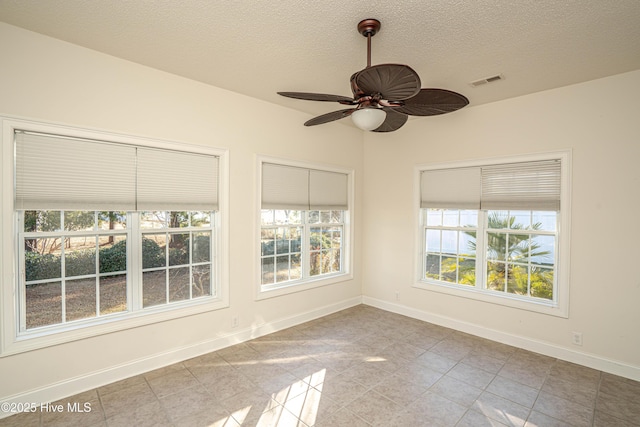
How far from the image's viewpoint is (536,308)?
3.48m

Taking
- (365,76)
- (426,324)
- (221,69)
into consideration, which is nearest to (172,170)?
(221,69)

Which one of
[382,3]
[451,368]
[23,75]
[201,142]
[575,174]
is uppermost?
[382,3]

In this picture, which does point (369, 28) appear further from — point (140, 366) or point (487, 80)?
point (140, 366)

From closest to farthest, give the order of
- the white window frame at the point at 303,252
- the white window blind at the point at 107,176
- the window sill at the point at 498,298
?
the white window blind at the point at 107,176 → the window sill at the point at 498,298 → the white window frame at the point at 303,252

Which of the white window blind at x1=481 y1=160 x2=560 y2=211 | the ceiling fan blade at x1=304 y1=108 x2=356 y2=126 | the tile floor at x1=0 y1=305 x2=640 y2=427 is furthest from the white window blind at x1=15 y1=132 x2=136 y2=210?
the white window blind at x1=481 y1=160 x2=560 y2=211

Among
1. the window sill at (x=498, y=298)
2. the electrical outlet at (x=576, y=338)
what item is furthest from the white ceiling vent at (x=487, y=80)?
the electrical outlet at (x=576, y=338)

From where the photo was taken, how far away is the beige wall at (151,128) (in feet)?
7.85

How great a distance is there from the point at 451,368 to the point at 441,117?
3.12 m

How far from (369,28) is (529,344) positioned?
3.75 meters

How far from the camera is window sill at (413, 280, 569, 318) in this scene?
11.1 feet

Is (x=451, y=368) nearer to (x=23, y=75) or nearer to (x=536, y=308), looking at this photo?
(x=536, y=308)

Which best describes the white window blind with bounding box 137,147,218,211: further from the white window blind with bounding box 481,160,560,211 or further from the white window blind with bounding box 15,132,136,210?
the white window blind with bounding box 481,160,560,211

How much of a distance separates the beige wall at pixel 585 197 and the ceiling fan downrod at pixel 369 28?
5.60ft

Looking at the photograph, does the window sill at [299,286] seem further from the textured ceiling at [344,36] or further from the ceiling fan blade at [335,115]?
the textured ceiling at [344,36]
